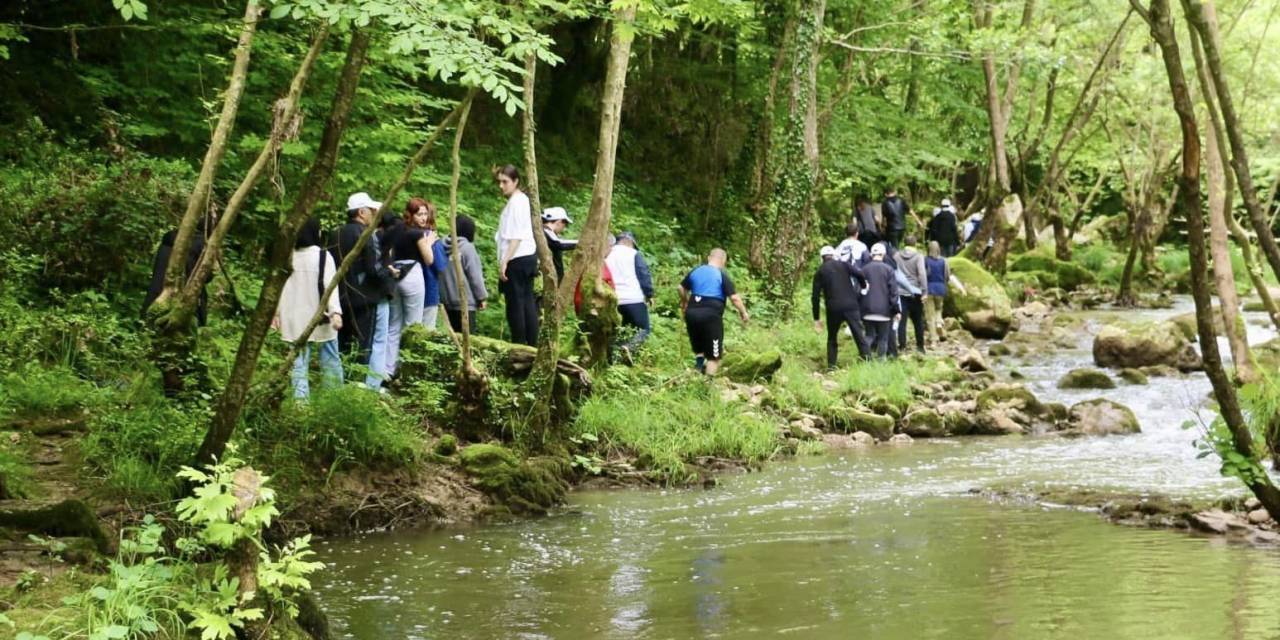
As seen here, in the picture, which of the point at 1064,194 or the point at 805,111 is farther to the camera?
the point at 1064,194

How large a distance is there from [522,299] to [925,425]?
5.22 m

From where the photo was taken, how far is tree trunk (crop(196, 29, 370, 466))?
6.52 m

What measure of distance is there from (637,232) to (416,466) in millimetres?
11659

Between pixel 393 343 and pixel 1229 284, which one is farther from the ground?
pixel 1229 284

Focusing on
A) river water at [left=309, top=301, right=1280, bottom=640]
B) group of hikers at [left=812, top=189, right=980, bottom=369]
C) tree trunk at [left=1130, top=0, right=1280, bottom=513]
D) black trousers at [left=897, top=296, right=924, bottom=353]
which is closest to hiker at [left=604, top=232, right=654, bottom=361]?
river water at [left=309, top=301, right=1280, bottom=640]

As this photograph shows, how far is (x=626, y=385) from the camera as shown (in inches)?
509

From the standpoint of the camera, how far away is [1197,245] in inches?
283

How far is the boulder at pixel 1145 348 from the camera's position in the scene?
19.4m

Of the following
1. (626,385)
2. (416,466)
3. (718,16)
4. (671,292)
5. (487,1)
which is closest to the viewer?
(487,1)

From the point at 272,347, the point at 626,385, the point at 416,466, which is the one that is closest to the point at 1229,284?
the point at 626,385

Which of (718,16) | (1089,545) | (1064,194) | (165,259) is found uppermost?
(1064,194)

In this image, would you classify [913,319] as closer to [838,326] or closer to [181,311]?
[838,326]

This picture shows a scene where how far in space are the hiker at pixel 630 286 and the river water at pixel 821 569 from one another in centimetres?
345

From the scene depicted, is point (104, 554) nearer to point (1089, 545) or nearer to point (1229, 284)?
point (1089, 545)
